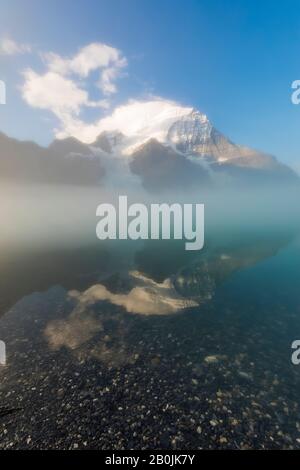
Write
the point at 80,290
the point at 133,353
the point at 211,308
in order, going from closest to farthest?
the point at 133,353 < the point at 211,308 < the point at 80,290

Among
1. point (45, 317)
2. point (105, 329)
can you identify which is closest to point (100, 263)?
point (45, 317)

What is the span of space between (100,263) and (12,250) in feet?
77.6

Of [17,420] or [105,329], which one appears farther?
[105,329]

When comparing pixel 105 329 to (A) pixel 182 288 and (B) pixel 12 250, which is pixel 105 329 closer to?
(A) pixel 182 288

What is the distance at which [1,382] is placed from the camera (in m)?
14.8

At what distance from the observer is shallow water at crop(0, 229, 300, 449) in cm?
1158

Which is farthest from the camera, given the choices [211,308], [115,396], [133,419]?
[211,308]

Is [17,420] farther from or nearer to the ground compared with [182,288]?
nearer to the ground

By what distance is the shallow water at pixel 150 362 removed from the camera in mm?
11578

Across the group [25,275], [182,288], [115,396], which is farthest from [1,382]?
[25,275]

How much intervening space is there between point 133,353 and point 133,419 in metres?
5.27

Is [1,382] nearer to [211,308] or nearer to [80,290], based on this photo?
[80,290]

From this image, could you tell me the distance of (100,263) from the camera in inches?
1682

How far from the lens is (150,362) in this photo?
16328 millimetres
